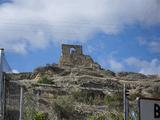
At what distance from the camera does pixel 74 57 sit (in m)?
75.8

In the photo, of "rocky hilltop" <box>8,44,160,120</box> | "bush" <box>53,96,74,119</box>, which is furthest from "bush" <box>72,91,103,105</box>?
"bush" <box>53,96,74,119</box>

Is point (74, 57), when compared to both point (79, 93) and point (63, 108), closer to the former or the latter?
point (79, 93)

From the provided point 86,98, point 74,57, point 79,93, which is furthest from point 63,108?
point 74,57

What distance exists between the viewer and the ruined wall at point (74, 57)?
236 ft

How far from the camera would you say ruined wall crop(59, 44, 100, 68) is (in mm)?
71875

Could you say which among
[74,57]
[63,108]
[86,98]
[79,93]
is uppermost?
[74,57]

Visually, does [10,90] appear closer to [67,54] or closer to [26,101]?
[26,101]

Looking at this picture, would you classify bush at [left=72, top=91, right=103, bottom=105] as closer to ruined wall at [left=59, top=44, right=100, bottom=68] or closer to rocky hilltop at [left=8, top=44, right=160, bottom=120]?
rocky hilltop at [left=8, top=44, right=160, bottom=120]

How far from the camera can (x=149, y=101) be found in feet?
16.6

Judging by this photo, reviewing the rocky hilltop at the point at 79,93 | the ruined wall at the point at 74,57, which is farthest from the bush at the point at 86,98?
the ruined wall at the point at 74,57

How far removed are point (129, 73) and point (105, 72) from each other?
3.55 meters

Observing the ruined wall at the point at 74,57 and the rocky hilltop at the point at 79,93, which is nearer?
the rocky hilltop at the point at 79,93

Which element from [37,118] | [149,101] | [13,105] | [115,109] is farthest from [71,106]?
[149,101]

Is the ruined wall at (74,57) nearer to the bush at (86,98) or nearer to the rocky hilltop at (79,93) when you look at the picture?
the rocky hilltop at (79,93)
